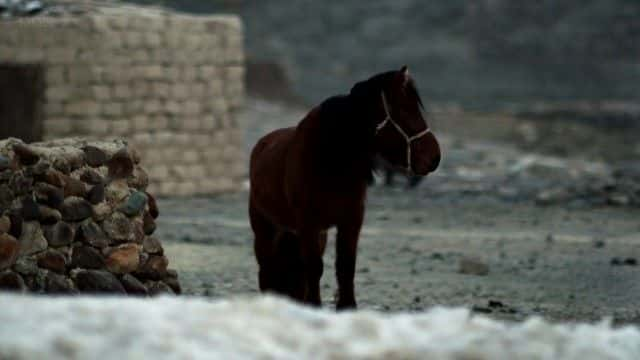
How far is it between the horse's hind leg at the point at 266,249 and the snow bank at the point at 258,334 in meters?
3.47

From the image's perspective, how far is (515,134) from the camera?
3722 centimetres

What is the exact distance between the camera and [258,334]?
5.49 m

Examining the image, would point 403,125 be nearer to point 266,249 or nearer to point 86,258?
point 266,249

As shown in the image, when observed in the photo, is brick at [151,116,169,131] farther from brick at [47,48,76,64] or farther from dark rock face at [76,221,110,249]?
dark rock face at [76,221,110,249]

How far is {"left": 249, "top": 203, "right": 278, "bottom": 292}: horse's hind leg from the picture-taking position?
9398 millimetres

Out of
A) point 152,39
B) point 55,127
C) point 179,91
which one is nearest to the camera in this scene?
point 55,127

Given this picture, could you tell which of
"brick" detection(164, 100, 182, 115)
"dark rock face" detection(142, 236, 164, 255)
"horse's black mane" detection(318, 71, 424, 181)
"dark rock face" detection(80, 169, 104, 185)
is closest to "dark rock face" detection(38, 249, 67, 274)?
"dark rock face" detection(80, 169, 104, 185)

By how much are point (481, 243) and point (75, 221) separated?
7.46 meters

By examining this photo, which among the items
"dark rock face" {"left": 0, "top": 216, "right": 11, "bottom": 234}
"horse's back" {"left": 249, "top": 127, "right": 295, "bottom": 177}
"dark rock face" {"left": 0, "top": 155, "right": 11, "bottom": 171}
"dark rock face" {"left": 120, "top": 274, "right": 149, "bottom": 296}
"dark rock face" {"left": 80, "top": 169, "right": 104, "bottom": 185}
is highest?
"horse's back" {"left": 249, "top": 127, "right": 295, "bottom": 177}

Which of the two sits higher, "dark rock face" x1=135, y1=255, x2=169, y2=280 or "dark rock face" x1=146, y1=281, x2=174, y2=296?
"dark rock face" x1=135, y1=255, x2=169, y2=280

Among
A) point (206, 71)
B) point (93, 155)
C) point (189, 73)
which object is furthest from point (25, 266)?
point (206, 71)

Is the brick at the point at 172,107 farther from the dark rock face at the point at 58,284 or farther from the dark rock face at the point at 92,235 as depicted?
the dark rock face at the point at 58,284

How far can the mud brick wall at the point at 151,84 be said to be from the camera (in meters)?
21.0

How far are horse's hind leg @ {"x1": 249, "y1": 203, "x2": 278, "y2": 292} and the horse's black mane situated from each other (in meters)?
1.02
